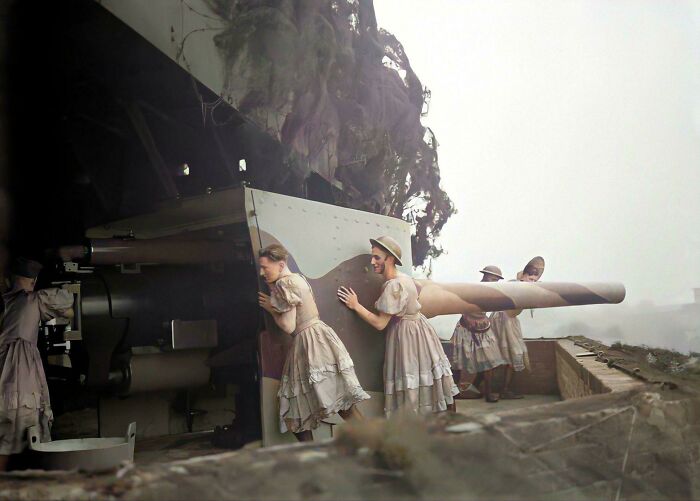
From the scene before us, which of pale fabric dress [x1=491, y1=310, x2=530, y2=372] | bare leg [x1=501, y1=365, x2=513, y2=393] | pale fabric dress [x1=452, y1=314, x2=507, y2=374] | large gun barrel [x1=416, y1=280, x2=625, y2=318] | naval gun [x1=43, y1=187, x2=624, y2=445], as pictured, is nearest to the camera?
naval gun [x1=43, y1=187, x2=624, y2=445]

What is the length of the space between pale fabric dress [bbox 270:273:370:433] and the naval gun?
31cm

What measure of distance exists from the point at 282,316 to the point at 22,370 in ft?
5.21

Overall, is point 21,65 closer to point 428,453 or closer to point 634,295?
point 428,453

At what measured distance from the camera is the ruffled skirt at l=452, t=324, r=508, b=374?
630cm

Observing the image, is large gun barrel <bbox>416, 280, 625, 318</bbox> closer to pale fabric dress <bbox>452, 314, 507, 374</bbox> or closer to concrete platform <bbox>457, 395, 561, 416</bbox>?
pale fabric dress <bbox>452, 314, 507, 374</bbox>

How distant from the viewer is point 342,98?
7.23 m

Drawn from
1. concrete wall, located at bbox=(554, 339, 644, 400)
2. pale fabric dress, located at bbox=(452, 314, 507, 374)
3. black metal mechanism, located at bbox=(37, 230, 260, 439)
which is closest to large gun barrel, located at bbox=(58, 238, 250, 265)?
black metal mechanism, located at bbox=(37, 230, 260, 439)

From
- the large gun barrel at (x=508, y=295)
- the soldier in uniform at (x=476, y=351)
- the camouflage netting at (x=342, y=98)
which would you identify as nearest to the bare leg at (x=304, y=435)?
the large gun barrel at (x=508, y=295)

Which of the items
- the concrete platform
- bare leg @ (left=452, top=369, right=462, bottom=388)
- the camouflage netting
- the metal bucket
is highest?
the camouflage netting

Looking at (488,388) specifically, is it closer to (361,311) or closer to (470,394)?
(470,394)

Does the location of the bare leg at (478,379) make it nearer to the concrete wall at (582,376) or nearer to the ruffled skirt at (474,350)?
the ruffled skirt at (474,350)

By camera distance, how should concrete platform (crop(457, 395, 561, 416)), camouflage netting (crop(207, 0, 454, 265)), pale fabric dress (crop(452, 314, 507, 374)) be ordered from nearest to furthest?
camouflage netting (crop(207, 0, 454, 265)) → concrete platform (crop(457, 395, 561, 416)) → pale fabric dress (crop(452, 314, 507, 374))

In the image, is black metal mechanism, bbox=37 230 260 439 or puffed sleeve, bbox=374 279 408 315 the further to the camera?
black metal mechanism, bbox=37 230 260 439

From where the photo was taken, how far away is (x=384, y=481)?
165 cm
